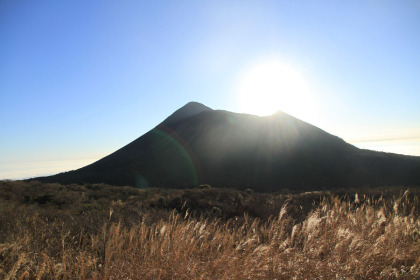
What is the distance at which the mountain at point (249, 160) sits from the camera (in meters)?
45.0

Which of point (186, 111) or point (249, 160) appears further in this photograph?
point (186, 111)

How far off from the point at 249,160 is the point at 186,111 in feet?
170

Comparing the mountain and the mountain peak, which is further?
the mountain peak

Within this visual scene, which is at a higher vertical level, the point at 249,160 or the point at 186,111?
the point at 186,111

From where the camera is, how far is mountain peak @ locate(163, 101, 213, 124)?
94.5 metres

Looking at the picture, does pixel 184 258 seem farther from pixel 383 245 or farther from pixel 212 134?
pixel 212 134

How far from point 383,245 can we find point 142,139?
250 ft

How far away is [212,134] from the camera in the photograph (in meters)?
65.4

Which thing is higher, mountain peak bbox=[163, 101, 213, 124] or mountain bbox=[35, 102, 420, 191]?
mountain peak bbox=[163, 101, 213, 124]

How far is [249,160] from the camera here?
5312cm

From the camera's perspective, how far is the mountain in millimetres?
44956

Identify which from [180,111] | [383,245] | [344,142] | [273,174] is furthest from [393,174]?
[180,111]

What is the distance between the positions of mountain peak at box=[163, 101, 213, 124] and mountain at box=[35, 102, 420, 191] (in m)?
20.3

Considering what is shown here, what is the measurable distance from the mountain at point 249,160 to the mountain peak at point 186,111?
2029 centimetres
